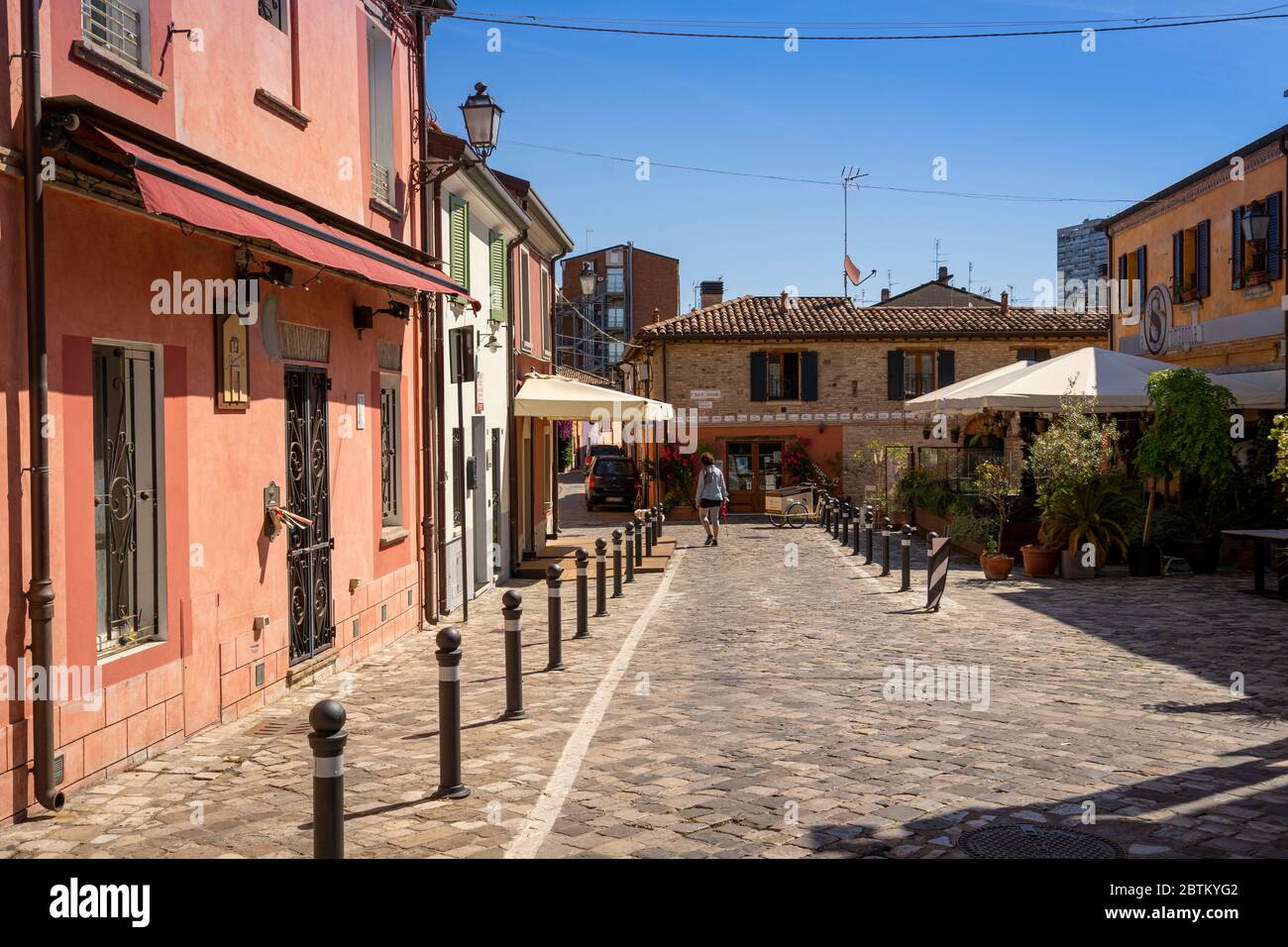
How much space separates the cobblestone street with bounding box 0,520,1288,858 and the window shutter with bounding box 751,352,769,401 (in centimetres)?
2457

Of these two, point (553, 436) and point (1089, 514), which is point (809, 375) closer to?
point (553, 436)

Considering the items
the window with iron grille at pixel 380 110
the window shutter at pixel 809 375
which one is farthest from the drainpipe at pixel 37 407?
the window shutter at pixel 809 375

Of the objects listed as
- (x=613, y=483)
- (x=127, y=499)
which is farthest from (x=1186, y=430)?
(x=613, y=483)

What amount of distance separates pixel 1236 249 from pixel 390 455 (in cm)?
1561

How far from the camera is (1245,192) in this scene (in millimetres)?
19781

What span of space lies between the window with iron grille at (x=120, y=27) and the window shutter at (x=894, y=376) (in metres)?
31.9

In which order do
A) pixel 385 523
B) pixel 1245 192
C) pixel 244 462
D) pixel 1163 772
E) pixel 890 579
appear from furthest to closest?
pixel 1245 192 < pixel 890 579 < pixel 385 523 < pixel 244 462 < pixel 1163 772

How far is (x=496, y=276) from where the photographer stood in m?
17.8

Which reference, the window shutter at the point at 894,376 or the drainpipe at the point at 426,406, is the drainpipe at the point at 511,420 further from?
the window shutter at the point at 894,376

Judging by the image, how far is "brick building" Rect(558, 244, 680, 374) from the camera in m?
68.4

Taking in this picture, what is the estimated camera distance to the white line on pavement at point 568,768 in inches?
204
